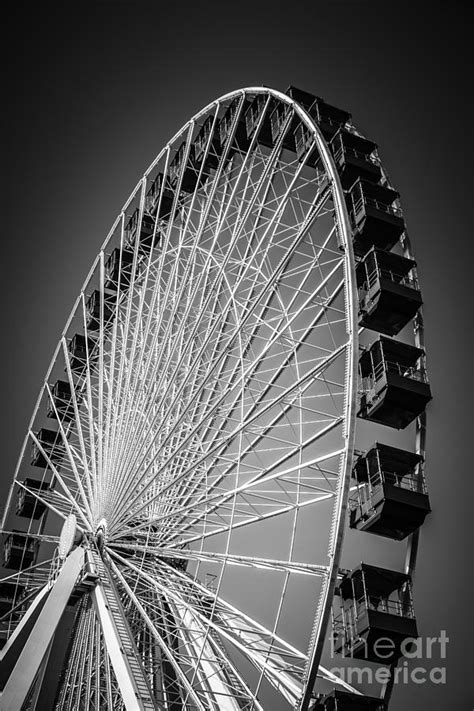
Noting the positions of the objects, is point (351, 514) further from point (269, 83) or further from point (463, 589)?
point (269, 83)

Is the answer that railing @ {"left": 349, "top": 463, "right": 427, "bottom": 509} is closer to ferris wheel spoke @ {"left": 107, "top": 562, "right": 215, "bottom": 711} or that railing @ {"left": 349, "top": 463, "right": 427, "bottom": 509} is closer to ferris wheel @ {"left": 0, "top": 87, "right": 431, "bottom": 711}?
ferris wheel @ {"left": 0, "top": 87, "right": 431, "bottom": 711}

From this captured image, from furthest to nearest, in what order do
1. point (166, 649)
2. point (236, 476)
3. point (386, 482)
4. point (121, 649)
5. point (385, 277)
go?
point (385, 277), point (236, 476), point (166, 649), point (386, 482), point (121, 649)

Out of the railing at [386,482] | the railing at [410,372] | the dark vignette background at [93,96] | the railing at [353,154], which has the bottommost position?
the railing at [386,482]

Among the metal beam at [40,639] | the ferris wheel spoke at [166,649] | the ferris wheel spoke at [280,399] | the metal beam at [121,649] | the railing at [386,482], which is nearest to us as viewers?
the metal beam at [121,649]

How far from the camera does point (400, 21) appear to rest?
83.7 feet

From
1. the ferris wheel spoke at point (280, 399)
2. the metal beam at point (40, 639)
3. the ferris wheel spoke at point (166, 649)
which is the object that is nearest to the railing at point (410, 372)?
the ferris wheel spoke at point (280, 399)

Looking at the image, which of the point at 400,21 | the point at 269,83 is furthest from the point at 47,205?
the point at 400,21

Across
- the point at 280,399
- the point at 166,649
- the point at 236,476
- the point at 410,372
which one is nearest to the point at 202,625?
the point at 166,649

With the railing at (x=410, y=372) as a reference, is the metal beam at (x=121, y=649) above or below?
below

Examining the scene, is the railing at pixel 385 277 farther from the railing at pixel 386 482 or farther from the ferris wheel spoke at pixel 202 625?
the ferris wheel spoke at pixel 202 625

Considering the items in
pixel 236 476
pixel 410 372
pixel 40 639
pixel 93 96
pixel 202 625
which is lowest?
pixel 40 639

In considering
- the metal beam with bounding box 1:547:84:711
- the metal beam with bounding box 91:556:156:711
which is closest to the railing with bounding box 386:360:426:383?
the metal beam with bounding box 91:556:156:711

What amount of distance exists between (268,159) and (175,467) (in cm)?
611

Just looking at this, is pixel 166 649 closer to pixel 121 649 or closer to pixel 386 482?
pixel 121 649
